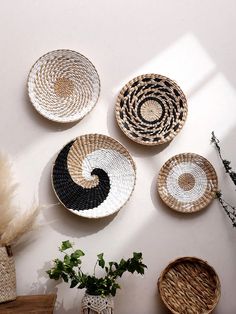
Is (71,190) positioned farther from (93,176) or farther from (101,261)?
(101,261)

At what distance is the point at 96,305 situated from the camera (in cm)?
245

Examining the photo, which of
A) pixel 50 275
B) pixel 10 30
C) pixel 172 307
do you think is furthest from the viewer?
pixel 10 30

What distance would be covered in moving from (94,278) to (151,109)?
1031mm

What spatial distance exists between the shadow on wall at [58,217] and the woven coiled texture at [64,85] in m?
0.35

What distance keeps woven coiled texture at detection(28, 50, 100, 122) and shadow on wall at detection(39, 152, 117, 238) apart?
1.14ft

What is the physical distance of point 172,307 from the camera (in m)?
2.67

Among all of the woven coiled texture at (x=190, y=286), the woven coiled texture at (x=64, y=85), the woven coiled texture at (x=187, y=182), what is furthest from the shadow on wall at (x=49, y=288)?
the woven coiled texture at (x=64, y=85)

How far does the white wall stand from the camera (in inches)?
109

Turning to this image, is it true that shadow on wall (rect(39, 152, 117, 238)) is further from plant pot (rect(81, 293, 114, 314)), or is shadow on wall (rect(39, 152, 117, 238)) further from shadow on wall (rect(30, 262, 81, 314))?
plant pot (rect(81, 293, 114, 314))

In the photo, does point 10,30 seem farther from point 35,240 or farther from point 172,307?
point 172,307

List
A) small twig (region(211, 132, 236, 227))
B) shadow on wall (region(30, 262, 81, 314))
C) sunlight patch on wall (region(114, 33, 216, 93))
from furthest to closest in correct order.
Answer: sunlight patch on wall (region(114, 33, 216, 93))
small twig (region(211, 132, 236, 227))
shadow on wall (region(30, 262, 81, 314))

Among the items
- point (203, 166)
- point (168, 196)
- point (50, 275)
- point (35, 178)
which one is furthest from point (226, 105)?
point (50, 275)

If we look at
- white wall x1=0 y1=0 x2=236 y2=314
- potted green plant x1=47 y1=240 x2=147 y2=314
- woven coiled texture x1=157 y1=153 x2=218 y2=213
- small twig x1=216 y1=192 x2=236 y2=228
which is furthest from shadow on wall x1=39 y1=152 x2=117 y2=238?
small twig x1=216 y1=192 x2=236 y2=228

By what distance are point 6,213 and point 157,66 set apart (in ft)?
4.06
